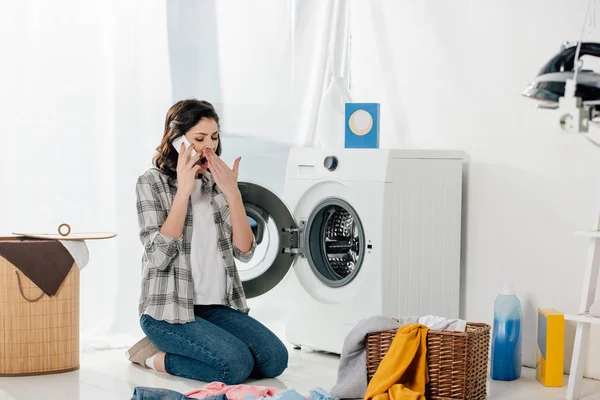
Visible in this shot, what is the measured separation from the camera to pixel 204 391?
2.62 meters

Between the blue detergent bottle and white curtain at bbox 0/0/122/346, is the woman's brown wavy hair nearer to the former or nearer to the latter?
white curtain at bbox 0/0/122/346

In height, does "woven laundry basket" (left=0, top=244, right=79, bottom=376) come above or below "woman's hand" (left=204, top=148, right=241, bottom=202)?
below

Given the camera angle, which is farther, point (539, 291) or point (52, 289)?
point (539, 291)

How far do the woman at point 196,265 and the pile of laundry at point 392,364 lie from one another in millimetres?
349

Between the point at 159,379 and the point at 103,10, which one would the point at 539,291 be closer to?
the point at 159,379

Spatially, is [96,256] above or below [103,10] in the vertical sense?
below

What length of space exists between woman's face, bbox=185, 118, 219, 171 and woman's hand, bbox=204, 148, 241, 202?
0.02 metres

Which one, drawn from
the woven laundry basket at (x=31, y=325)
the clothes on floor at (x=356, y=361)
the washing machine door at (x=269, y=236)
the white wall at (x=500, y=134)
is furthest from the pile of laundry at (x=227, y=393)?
the white wall at (x=500, y=134)

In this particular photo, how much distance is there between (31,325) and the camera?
2932 millimetres

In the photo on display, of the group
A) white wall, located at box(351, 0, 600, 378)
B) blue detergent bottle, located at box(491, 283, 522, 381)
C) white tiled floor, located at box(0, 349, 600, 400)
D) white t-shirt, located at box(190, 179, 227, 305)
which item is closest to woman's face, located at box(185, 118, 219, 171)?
white t-shirt, located at box(190, 179, 227, 305)

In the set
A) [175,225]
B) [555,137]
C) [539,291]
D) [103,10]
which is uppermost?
[103,10]

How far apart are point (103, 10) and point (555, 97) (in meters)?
2.02

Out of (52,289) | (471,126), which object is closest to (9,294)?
(52,289)

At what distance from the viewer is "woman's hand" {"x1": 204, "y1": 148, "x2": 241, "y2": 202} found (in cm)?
301
